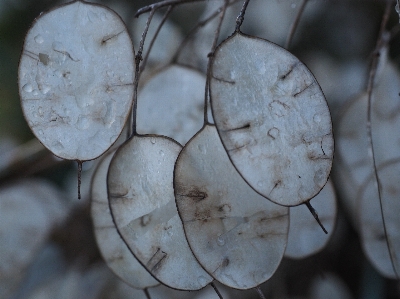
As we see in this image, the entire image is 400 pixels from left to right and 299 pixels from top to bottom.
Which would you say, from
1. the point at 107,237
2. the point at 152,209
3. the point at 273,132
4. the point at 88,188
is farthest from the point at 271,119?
the point at 88,188

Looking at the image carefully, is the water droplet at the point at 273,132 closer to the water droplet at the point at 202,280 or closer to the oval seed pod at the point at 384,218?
the water droplet at the point at 202,280

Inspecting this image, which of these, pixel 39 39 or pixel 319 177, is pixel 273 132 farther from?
pixel 39 39

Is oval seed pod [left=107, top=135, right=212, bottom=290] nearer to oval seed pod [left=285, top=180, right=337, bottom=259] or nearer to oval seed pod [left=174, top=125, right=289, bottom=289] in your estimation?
oval seed pod [left=174, top=125, right=289, bottom=289]

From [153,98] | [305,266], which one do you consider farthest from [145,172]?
[305,266]

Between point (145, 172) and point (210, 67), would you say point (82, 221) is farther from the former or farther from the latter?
point (210, 67)

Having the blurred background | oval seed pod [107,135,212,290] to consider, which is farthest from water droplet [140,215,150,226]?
the blurred background

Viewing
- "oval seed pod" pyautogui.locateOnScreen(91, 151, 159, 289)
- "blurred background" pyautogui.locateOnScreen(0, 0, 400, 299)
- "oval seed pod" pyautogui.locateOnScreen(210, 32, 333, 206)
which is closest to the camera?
"oval seed pod" pyautogui.locateOnScreen(210, 32, 333, 206)

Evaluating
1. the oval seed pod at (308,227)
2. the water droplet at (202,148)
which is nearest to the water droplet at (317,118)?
the water droplet at (202,148)
